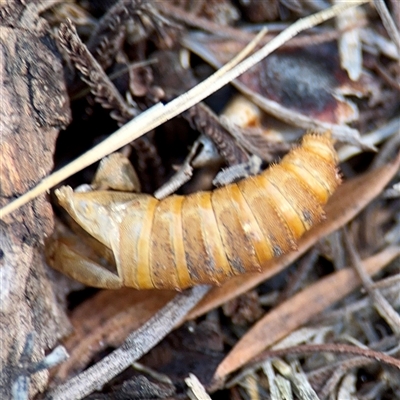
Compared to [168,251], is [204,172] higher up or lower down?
higher up

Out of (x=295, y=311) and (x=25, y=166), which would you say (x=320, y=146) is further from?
(x=25, y=166)

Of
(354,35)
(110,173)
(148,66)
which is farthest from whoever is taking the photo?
(354,35)

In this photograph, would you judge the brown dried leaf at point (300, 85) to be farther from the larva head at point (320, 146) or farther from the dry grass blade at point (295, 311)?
the dry grass blade at point (295, 311)

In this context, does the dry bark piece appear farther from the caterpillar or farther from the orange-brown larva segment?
the orange-brown larva segment

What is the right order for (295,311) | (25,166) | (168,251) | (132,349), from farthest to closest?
(295,311), (132,349), (168,251), (25,166)

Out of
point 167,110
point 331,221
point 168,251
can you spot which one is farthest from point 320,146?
point 168,251

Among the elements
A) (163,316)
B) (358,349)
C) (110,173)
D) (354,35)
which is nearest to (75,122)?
(110,173)

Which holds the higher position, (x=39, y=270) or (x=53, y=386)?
(x=39, y=270)

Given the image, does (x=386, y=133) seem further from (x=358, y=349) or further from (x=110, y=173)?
(x=110, y=173)
